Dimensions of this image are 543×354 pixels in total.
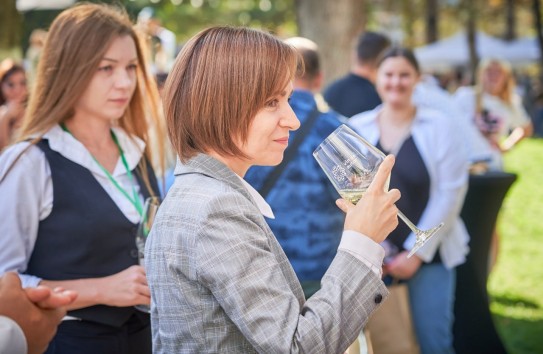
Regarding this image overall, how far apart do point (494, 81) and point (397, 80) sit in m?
4.79

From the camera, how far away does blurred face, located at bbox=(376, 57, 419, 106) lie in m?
4.86

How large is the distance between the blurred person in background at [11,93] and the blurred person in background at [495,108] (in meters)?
4.32

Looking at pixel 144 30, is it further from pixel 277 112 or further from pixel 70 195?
pixel 277 112

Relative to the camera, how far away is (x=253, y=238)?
5.78 ft

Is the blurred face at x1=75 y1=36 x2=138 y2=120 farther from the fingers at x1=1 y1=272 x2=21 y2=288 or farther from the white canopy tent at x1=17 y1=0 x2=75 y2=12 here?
the white canopy tent at x1=17 y1=0 x2=75 y2=12

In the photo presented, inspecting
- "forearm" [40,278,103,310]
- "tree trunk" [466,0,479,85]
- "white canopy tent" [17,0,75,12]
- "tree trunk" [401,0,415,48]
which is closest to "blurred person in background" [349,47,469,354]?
"forearm" [40,278,103,310]

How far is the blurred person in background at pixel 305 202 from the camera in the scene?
12.0 feet

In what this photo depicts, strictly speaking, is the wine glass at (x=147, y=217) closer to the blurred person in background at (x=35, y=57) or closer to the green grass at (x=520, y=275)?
the blurred person in background at (x=35, y=57)

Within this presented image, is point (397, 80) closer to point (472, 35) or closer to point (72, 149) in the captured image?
point (72, 149)

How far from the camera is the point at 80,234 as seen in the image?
8.98 feet

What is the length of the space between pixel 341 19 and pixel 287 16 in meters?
21.4

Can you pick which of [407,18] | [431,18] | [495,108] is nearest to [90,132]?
[495,108]

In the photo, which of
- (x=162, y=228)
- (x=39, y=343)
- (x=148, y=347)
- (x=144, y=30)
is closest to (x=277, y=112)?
(x=162, y=228)

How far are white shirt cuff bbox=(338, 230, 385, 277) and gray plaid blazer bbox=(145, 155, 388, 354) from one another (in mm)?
15
